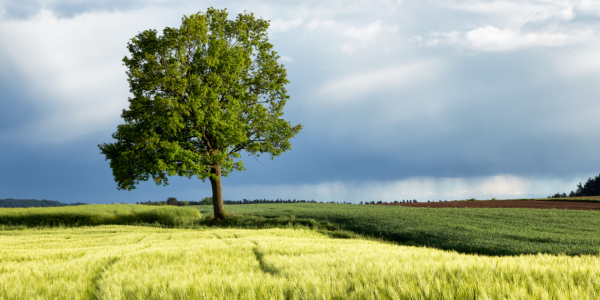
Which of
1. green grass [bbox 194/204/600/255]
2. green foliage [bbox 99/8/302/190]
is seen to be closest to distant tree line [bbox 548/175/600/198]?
green grass [bbox 194/204/600/255]

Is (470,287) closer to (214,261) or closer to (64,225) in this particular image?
(214,261)

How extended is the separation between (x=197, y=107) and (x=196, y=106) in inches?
8.2

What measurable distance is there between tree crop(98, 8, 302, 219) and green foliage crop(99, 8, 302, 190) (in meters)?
0.07

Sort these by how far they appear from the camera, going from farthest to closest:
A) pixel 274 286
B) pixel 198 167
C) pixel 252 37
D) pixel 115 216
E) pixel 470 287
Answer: pixel 115 216
pixel 252 37
pixel 198 167
pixel 274 286
pixel 470 287

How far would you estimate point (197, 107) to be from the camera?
24.0 metres

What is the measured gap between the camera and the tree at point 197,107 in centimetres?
2412

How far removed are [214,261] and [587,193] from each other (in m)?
114

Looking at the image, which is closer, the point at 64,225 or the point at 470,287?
the point at 470,287

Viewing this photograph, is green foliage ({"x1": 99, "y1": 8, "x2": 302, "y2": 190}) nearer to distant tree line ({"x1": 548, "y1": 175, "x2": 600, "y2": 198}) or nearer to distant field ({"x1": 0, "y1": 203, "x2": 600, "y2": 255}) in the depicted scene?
distant field ({"x1": 0, "y1": 203, "x2": 600, "y2": 255})

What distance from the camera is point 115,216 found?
33.8m

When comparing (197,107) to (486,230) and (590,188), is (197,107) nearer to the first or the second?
(486,230)

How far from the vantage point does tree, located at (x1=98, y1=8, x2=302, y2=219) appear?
24.1m

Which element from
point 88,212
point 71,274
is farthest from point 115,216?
point 71,274

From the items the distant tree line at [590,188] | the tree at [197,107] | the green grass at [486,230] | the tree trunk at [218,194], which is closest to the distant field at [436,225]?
the green grass at [486,230]
